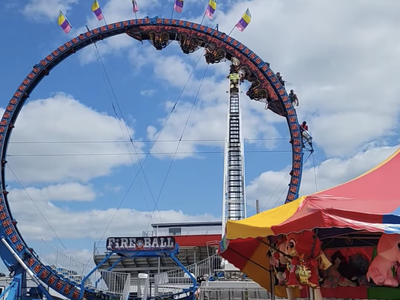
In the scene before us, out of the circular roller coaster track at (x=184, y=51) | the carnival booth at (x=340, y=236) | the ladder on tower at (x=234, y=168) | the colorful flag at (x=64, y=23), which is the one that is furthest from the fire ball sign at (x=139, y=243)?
the carnival booth at (x=340, y=236)

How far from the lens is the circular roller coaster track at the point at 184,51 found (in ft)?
62.6

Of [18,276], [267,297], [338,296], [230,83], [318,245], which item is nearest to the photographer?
[318,245]

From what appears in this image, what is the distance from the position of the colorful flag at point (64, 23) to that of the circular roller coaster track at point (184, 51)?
563mm

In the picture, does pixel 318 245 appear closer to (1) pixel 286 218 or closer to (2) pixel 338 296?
(1) pixel 286 218

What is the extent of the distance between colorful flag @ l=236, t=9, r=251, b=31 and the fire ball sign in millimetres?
9511

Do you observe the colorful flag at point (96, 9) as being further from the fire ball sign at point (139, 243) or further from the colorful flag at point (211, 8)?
the fire ball sign at point (139, 243)

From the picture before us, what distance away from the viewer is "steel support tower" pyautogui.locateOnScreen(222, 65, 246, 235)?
21172 millimetres

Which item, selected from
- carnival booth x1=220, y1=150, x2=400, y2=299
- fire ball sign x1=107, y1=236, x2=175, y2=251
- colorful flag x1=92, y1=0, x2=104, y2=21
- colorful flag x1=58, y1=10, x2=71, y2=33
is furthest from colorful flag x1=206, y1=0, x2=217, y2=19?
carnival booth x1=220, y1=150, x2=400, y2=299

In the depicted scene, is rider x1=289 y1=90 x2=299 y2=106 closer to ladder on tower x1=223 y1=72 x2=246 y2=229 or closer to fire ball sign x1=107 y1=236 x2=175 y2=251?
ladder on tower x1=223 y1=72 x2=246 y2=229

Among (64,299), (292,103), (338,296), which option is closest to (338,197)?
(338,296)

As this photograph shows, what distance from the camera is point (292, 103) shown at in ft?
67.5

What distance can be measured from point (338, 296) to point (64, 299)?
1563cm

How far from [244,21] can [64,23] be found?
25.8ft

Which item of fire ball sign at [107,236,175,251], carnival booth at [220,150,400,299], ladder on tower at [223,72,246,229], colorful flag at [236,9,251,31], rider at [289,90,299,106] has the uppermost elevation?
colorful flag at [236,9,251,31]
